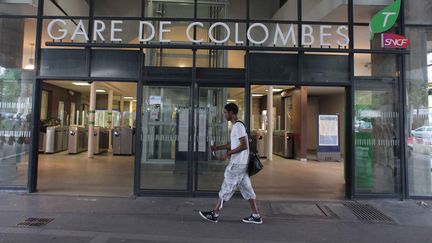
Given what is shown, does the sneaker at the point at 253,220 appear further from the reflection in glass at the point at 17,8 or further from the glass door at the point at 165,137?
the reflection in glass at the point at 17,8

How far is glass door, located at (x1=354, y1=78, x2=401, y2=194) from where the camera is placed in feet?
22.2

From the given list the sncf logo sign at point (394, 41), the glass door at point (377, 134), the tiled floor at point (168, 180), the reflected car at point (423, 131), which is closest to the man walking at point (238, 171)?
the tiled floor at point (168, 180)

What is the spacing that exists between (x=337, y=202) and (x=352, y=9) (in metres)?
3.71

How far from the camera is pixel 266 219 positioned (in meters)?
5.26

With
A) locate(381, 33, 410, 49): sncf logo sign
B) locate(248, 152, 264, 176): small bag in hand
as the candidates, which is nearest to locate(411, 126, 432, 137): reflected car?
locate(381, 33, 410, 49): sncf logo sign

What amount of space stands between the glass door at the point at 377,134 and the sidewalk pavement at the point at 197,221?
47 centimetres

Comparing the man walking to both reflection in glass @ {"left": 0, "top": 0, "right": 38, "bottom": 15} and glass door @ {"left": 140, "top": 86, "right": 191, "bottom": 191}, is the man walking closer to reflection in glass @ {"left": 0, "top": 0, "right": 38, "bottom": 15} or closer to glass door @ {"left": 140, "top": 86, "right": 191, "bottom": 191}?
glass door @ {"left": 140, "top": 86, "right": 191, "bottom": 191}

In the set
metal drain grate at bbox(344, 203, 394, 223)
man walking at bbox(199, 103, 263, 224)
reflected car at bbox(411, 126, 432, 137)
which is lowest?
metal drain grate at bbox(344, 203, 394, 223)

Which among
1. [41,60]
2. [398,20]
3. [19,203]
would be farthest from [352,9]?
[19,203]

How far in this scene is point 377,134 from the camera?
6.82m

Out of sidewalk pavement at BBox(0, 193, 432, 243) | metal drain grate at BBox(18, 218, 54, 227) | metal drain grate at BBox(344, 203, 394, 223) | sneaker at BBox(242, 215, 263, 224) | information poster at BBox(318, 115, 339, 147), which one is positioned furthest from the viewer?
information poster at BBox(318, 115, 339, 147)

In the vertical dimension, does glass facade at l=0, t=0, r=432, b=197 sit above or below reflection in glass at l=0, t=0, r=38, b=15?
below

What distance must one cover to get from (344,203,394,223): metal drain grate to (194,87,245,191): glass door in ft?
8.11

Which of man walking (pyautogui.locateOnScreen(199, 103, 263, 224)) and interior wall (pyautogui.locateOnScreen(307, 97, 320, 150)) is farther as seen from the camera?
interior wall (pyautogui.locateOnScreen(307, 97, 320, 150))
